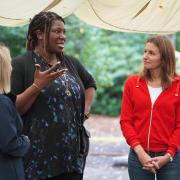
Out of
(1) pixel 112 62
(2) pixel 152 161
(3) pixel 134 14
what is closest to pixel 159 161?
(2) pixel 152 161

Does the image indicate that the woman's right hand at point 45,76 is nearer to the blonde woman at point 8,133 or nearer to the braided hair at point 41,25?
the blonde woman at point 8,133

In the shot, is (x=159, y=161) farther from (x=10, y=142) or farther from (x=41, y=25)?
(x=41, y=25)

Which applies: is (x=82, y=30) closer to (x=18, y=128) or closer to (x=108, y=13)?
(x=108, y=13)

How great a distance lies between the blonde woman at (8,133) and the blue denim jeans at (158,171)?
1.12 metres

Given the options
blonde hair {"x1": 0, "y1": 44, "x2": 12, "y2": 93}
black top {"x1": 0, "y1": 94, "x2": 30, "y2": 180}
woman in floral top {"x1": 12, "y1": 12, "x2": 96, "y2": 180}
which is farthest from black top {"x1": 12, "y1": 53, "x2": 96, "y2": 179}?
blonde hair {"x1": 0, "y1": 44, "x2": 12, "y2": 93}

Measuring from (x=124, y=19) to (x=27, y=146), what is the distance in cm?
235

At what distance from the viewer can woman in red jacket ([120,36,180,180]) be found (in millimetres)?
4559

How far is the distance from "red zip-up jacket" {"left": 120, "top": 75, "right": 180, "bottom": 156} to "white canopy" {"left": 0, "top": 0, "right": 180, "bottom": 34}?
1.20 metres

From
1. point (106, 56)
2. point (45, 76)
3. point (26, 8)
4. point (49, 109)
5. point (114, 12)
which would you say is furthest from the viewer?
point (106, 56)

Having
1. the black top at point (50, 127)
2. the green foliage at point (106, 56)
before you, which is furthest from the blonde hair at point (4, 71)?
the green foliage at point (106, 56)

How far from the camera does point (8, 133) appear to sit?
3.79 metres

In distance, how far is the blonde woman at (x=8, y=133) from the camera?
3783 mm

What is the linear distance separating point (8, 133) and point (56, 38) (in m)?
1.00

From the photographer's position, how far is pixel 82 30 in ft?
57.5
